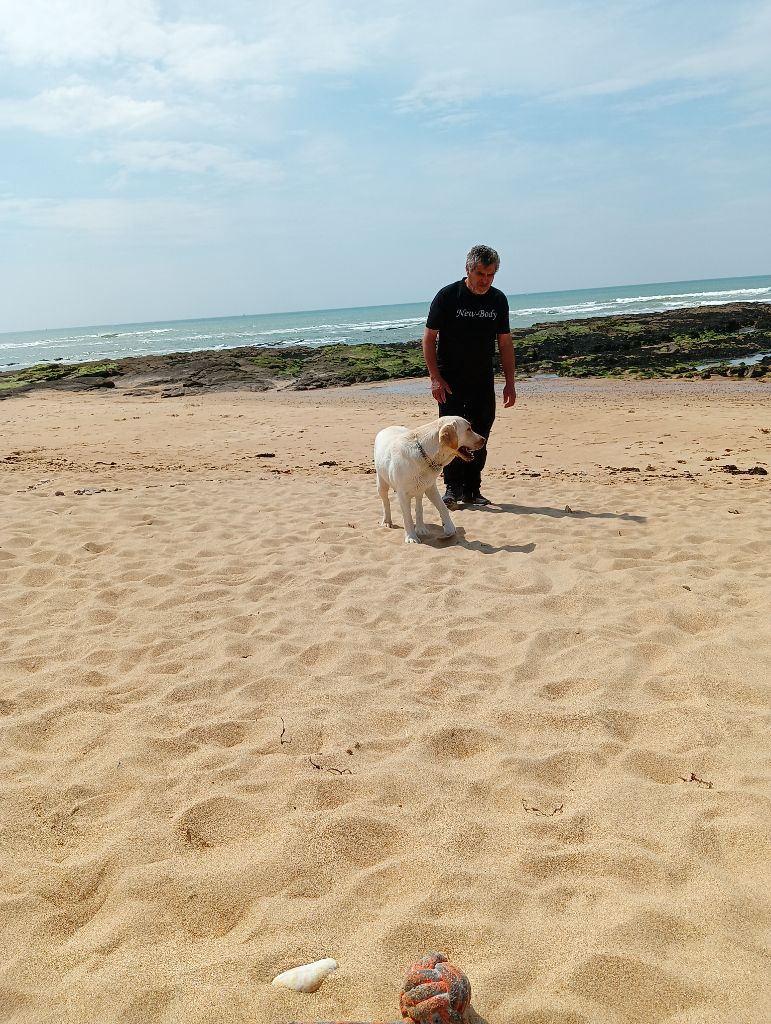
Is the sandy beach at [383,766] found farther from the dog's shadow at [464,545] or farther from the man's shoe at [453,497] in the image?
the man's shoe at [453,497]

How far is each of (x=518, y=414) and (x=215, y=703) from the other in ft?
39.9

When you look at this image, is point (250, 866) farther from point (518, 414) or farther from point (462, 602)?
point (518, 414)

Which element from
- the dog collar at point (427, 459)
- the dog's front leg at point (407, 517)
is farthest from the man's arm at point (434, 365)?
the dog's front leg at point (407, 517)

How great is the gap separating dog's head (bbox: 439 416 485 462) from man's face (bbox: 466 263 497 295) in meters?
1.51

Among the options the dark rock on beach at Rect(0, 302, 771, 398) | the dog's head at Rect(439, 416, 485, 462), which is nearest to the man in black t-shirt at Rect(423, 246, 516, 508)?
the dog's head at Rect(439, 416, 485, 462)

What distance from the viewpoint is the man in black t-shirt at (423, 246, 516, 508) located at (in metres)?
6.95

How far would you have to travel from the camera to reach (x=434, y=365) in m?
6.94

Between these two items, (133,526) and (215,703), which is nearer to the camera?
(215,703)

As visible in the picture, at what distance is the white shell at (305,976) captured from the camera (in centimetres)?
196

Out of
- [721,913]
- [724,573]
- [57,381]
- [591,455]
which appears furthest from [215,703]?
[57,381]

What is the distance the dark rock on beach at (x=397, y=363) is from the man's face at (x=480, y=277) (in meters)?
13.9

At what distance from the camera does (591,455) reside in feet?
34.3

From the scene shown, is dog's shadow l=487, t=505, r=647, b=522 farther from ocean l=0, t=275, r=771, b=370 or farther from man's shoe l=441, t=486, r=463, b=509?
ocean l=0, t=275, r=771, b=370

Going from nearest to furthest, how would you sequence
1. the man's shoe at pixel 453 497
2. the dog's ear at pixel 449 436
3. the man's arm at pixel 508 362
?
the dog's ear at pixel 449 436 → the man's arm at pixel 508 362 → the man's shoe at pixel 453 497
